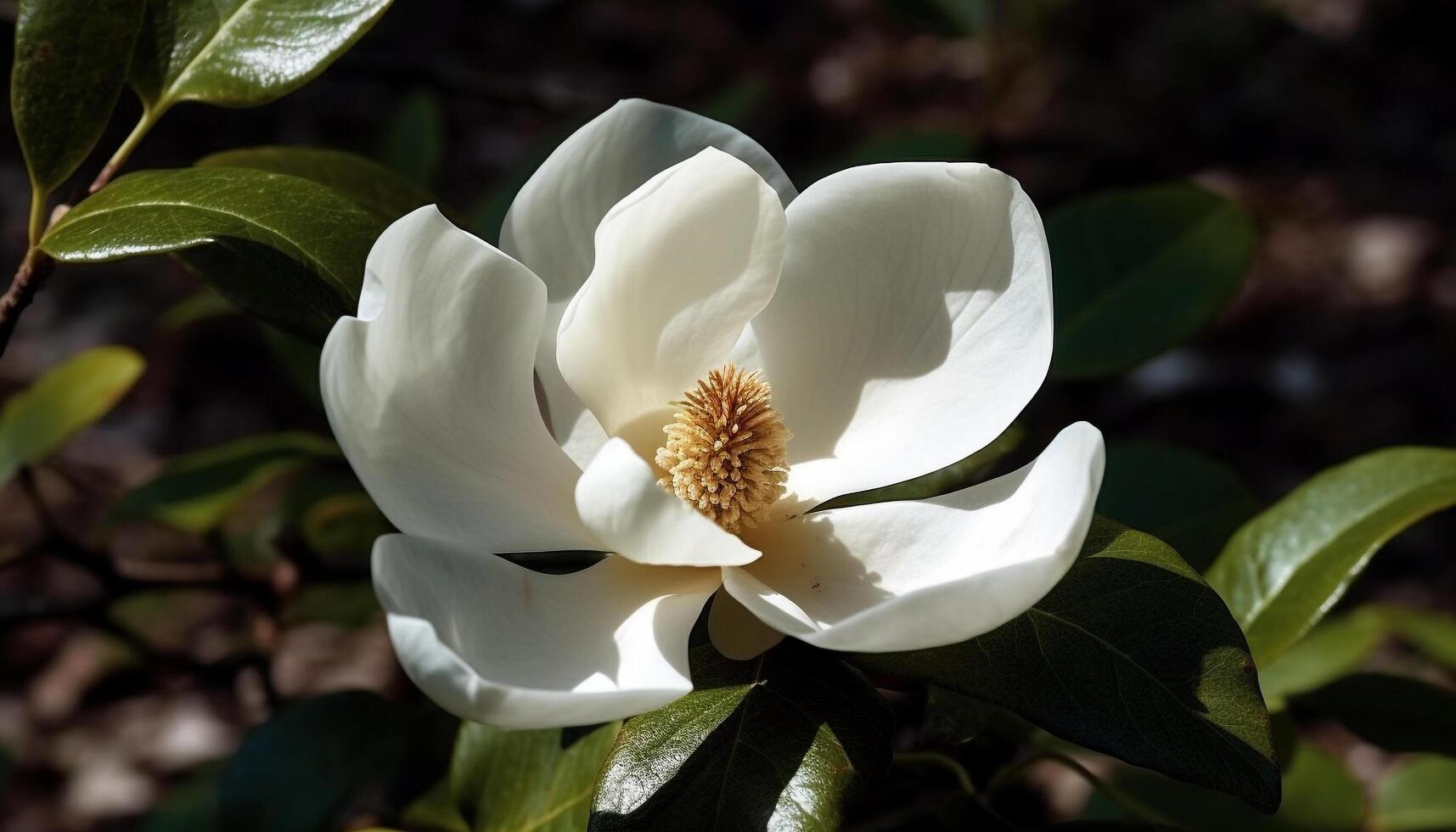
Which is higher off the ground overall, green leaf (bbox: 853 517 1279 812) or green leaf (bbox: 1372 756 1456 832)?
green leaf (bbox: 853 517 1279 812)

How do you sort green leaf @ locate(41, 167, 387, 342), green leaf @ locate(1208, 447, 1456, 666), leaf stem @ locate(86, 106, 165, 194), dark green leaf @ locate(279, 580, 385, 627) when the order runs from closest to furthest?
green leaf @ locate(41, 167, 387, 342) < leaf stem @ locate(86, 106, 165, 194) < green leaf @ locate(1208, 447, 1456, 666) < dark green leaf @ locate(279, 580, 385, 627)

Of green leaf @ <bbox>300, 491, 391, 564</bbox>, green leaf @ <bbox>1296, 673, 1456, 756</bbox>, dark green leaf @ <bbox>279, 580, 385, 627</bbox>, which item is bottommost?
green leaf @ <bbox>1296, 673, 1456, 756</bbox>

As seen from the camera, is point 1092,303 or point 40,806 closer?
point 1092,303

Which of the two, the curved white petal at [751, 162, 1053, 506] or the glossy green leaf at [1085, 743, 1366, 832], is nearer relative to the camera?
the curved white petal at [751, 162, 1053, 506]

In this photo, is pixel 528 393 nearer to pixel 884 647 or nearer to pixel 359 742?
pixel 884 647

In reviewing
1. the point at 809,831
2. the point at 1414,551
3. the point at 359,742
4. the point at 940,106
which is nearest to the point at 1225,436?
the point at 1414,551

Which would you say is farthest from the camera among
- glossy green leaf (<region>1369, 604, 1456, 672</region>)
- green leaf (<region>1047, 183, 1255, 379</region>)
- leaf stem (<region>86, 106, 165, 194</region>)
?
glossy green leaf (<region>1369, 604, 1456, 672</region>)

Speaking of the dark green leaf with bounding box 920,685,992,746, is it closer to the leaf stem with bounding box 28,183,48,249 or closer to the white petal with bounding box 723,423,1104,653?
the white petal with bounding box 723,423,1104,653

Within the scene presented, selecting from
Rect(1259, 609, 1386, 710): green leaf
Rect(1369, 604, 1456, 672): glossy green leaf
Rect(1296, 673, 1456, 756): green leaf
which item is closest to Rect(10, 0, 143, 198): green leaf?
Rect(1296, 673, 1456, 756): green leaf
